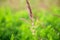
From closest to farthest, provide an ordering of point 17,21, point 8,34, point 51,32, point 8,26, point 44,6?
1. point 51,32
2. point 8,34
3. point 8,26
4. point 17,21
5. point 44,6

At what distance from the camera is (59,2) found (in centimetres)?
580

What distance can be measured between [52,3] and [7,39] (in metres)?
3.18

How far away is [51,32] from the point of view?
250 cm

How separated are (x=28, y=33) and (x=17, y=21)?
96 centimetres

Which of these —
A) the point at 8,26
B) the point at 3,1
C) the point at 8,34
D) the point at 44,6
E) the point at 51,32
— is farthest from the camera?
the point at 3,1

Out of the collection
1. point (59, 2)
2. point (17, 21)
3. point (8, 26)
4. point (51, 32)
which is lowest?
point (59, 2)

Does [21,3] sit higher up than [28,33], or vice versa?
[28,33]

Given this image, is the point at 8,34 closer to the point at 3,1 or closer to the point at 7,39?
the point at 7,39

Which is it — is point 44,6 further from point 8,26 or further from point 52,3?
point 8,26

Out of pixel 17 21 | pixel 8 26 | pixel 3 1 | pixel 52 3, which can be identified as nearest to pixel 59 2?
pixel 52 3

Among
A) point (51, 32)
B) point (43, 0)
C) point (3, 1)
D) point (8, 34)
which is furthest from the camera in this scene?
point (3, 1)

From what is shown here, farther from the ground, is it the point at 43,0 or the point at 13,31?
the point at 13,31

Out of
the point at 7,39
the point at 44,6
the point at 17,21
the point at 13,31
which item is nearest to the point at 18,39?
the point at 7,39

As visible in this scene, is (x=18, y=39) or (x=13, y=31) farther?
(x=13, y=31)
